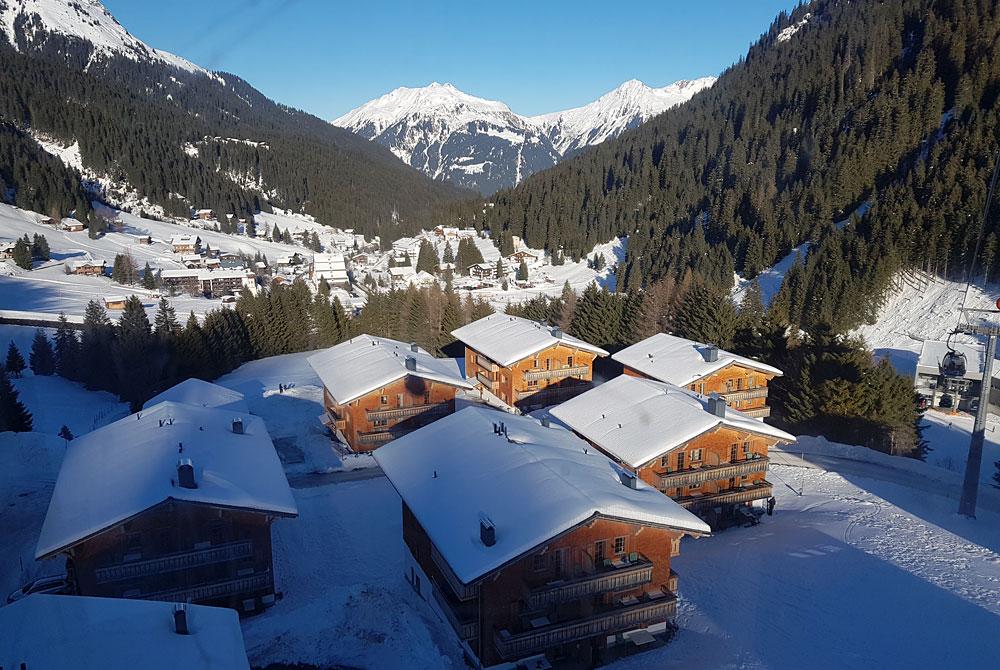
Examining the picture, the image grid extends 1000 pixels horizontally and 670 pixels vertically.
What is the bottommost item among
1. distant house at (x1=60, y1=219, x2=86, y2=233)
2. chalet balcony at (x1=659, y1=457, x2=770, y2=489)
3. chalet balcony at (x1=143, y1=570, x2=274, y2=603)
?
chalet balcony at (x1=143, y1=570, x2=274, y2=603)

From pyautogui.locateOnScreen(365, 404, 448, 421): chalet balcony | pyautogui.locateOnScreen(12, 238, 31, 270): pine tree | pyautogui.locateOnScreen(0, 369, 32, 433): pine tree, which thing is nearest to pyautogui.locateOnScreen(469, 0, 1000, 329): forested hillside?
pyautogui.locateOnScreen(365, 404, 448, 421): chalet balcony

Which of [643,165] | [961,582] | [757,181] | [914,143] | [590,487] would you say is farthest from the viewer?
[643,165]

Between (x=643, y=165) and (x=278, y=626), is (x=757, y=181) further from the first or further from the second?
(x=278, y=626)

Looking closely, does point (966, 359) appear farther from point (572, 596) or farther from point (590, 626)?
point (572, 596)

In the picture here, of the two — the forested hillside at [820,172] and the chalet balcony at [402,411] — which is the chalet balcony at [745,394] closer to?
the forested hillside at [820,172]

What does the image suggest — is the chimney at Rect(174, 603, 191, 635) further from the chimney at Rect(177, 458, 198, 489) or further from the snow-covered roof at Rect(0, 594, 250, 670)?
the chimney at Rect(177, 458, 198, 489)

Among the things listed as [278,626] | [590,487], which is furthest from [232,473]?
[590,487]

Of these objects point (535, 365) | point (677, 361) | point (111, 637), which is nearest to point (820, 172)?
point (677, 361)
